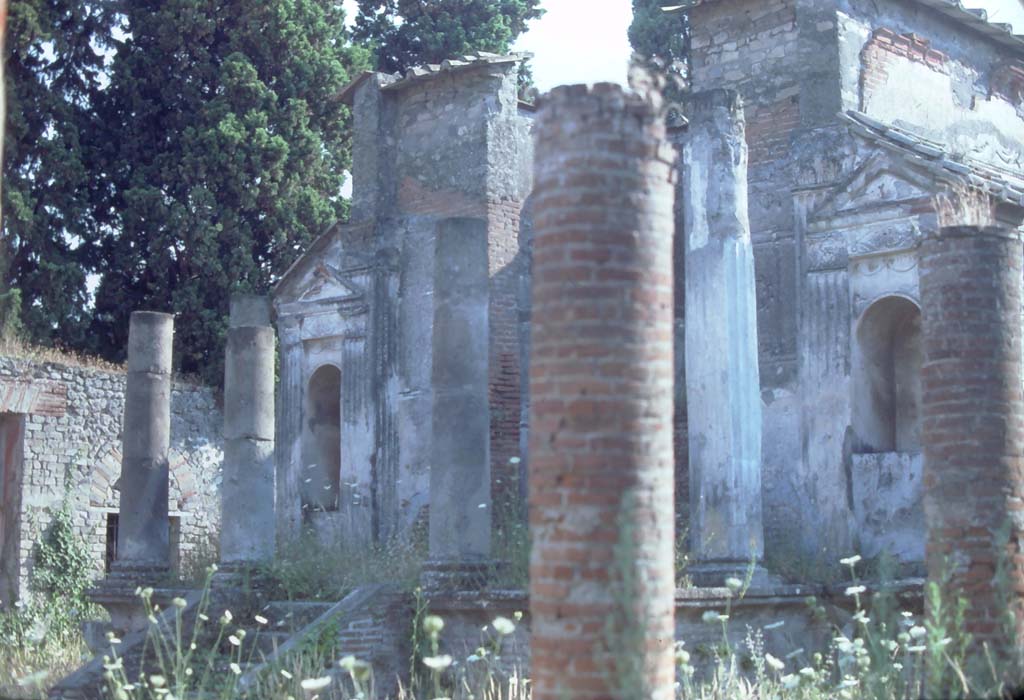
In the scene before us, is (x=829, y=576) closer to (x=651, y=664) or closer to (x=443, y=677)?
(x=443, y=677)

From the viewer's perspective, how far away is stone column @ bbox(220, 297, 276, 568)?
13086mm

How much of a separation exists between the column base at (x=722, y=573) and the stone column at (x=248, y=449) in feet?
14.3

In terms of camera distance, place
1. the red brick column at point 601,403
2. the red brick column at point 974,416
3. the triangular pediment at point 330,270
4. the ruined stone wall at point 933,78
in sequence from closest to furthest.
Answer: the red brick column at point 601,403 < the red brick column at point 974,416 < the ruined stone wall at point 933,78 < the triangular pediment at point 330,270

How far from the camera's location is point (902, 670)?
24.3 ft

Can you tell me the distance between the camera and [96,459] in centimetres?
1828

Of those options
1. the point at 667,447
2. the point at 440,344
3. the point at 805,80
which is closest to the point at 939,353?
the point at 667,447

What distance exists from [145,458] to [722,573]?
626 centimetres

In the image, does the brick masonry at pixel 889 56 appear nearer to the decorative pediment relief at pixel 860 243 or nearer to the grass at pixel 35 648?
the decorative pediment relief at pixel 860 243

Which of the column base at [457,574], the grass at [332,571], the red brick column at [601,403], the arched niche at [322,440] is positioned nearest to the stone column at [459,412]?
the column base at [457,574]

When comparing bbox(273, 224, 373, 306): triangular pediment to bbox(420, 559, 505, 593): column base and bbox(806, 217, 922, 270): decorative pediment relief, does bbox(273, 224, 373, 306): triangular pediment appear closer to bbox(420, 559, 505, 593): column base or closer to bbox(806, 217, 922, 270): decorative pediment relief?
bbox(806, 217, 922, 270): decorative pediment relief

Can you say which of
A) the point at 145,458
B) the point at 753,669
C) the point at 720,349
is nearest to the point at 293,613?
the point at 145,458

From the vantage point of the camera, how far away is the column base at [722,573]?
1057 cm

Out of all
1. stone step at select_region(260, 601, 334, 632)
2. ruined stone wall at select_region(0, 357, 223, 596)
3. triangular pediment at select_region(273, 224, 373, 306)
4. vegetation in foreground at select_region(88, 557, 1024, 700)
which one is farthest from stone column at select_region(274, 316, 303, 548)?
vegetation in foreground at select_region(88, 557, 1024, 700)

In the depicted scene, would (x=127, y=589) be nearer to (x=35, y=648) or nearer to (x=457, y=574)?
(x=35, y=648)
